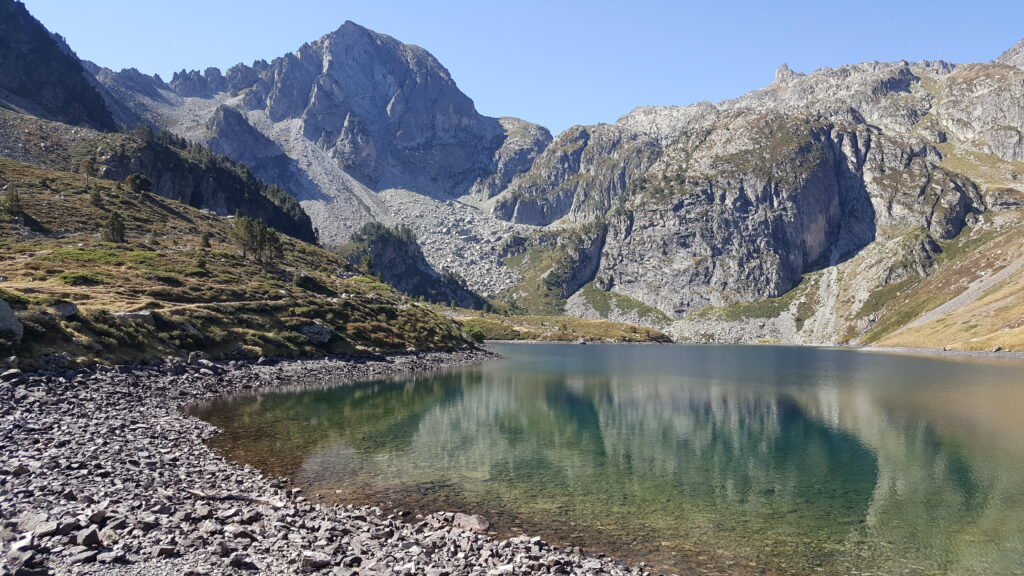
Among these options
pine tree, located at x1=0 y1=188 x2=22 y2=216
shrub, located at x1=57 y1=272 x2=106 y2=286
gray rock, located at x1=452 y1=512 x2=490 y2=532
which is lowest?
gray rock, located at x1=452 y1=512 x2=490 y2=532

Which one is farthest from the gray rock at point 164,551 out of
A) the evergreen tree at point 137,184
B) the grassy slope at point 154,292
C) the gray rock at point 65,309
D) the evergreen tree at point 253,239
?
the evergreen tree at point 137,184

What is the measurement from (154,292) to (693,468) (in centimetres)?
7792

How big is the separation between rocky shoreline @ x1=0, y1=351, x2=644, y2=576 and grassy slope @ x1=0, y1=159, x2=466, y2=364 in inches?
884

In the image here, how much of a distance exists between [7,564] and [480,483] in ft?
63.6

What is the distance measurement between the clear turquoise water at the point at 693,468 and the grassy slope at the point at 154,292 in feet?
56.6

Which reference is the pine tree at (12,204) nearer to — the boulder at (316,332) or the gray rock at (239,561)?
the boulder at (316,332)

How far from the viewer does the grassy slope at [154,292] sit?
2148 inches

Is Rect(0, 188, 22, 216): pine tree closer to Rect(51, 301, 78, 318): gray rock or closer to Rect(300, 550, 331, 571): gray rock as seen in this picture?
Rect(51, 301, 78, 318): gray rock

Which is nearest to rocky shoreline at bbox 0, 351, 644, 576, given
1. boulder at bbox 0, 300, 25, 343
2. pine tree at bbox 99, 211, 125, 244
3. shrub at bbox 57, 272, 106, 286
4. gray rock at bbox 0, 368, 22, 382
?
gray rock at bbox 0, 368, 22, 382

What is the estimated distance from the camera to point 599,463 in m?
33.4

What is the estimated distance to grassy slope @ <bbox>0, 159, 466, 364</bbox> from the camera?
54562 mm

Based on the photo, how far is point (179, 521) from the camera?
17.7 meters

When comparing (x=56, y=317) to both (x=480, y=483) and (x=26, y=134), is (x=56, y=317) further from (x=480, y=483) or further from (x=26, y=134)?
(x=26, y=134)

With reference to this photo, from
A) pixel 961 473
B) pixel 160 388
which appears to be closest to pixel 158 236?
pixel 160 388
